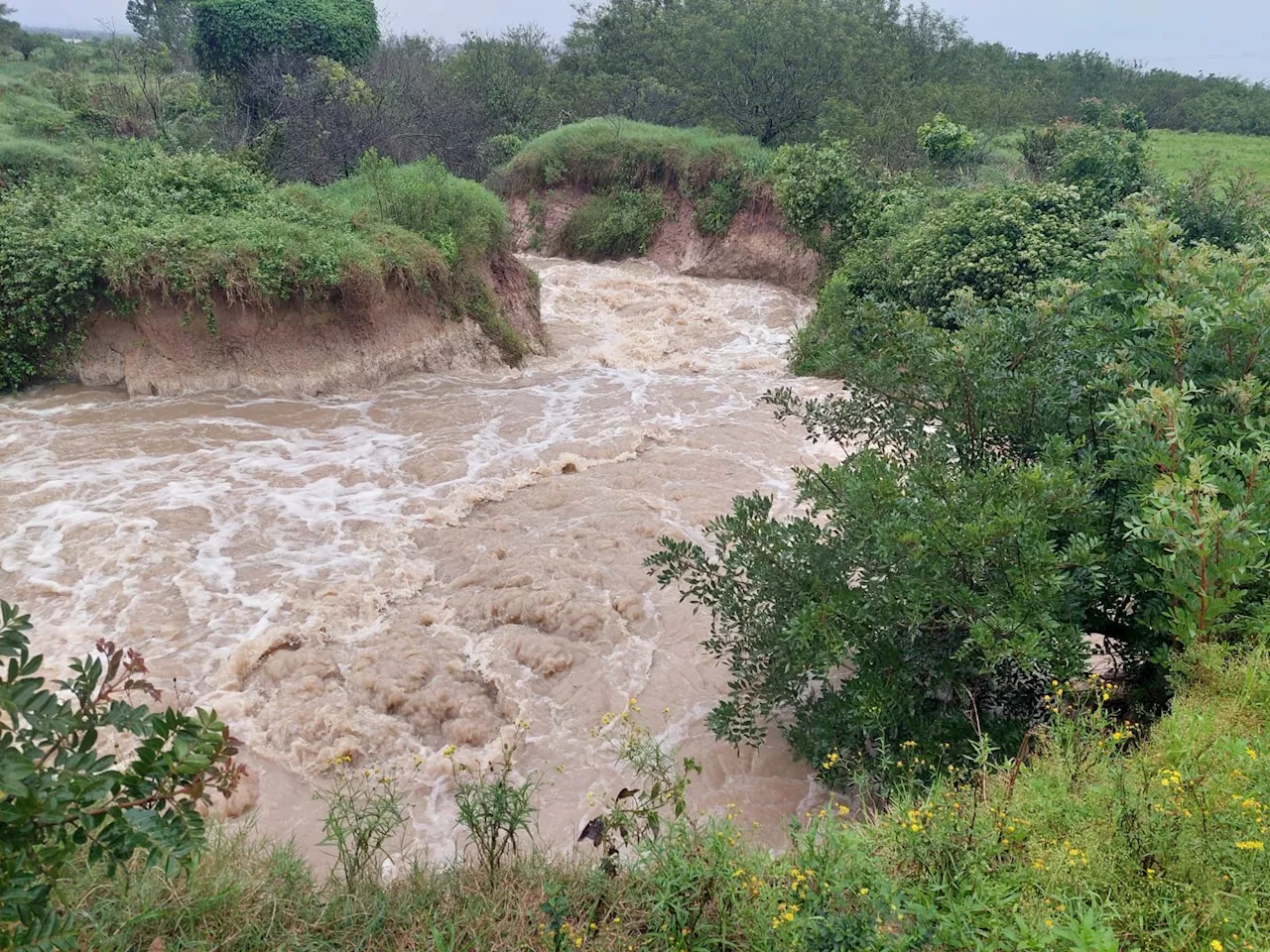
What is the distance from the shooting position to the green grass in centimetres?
1917

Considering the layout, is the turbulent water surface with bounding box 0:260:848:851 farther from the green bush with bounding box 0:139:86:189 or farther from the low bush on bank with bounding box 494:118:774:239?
the low bush on bank with bounding box 494:118:774:239

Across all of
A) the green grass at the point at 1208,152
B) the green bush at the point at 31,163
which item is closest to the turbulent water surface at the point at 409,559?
the green bush at the point at 31,163

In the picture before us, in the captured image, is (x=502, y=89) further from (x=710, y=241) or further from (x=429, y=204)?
(x=429, y=204)

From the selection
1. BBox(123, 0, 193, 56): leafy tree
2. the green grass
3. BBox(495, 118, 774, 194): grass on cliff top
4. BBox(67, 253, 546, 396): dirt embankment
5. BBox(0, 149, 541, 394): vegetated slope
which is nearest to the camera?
BBox(0, 149, 541, 394): vegetated slope

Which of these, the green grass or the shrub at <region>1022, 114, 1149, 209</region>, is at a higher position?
the green grass

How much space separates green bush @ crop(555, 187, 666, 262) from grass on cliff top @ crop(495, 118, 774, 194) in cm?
50

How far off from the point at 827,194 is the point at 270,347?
35.9 feet

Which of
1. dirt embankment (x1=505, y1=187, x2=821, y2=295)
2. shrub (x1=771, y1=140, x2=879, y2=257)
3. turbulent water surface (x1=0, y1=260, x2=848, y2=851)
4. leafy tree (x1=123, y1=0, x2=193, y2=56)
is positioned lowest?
turbulent water surface (x1=0, y1=260, x2=848, y2=851)

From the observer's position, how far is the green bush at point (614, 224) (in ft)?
65.9

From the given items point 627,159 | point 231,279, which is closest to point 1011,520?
point 231,279

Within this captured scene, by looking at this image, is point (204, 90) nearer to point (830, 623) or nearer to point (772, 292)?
point (772, 292)

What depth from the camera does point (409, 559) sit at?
24.7 ft

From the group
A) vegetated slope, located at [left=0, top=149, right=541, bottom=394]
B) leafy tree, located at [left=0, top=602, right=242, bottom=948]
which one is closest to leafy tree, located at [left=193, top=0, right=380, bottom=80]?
vegetated slope, located at [left=0, top=149, right=541, bottom=394]

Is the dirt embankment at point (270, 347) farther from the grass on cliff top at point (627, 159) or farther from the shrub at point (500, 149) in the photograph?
the shrub at point (500, 149)
